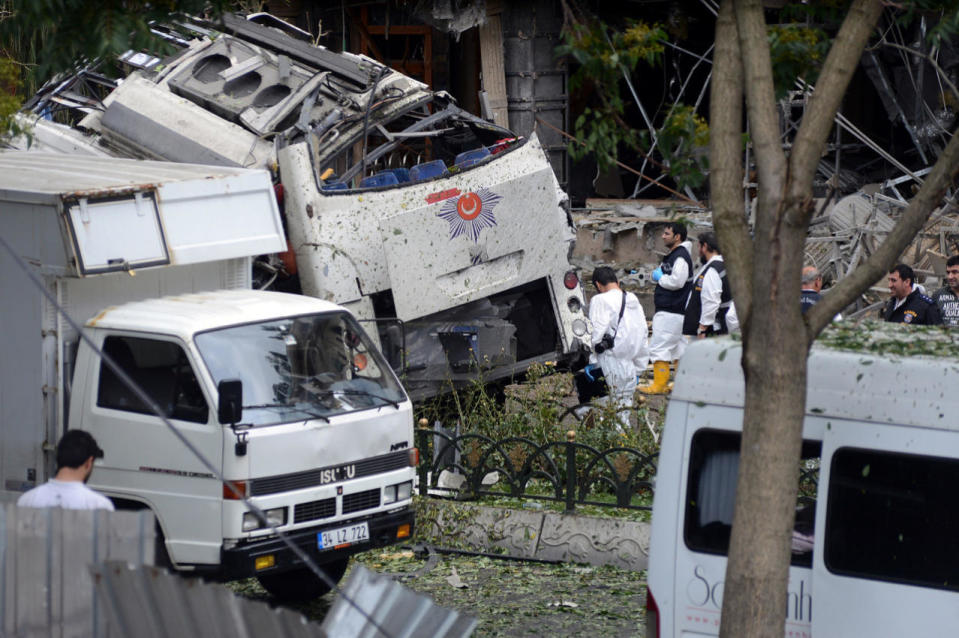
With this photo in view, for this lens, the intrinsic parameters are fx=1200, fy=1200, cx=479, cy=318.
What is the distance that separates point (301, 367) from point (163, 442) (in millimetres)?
941

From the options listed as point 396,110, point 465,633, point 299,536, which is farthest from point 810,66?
point 396,110

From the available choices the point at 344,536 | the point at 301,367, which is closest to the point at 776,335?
the point at 344,536

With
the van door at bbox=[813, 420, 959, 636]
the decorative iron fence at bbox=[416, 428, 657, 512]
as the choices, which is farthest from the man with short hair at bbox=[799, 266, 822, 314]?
the van door at bbox=[813, 420, 959, 636]

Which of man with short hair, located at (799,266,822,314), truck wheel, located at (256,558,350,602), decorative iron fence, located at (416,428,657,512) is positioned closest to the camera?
truck wheel, located at (256,558,350,602)

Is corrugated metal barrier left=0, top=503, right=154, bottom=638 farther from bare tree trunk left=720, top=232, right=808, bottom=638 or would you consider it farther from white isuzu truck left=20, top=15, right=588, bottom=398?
white isuzu truck left=20, top=15, right=588, bottom=398

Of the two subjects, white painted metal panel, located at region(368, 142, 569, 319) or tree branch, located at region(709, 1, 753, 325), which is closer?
tree branch, located at region(709, 1, 753, 325)

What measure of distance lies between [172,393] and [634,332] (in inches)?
187

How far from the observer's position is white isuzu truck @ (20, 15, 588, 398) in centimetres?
987

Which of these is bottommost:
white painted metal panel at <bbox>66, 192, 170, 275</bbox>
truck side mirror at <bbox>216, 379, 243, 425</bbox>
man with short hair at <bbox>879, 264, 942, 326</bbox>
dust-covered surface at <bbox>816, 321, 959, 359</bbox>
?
truck side mirror at <bbox>216, 379, 243, 425</bbox>

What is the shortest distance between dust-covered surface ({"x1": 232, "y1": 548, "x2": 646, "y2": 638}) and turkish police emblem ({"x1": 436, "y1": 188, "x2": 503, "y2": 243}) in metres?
2.79

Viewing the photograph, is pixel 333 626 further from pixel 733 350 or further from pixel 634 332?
pixel 634 332

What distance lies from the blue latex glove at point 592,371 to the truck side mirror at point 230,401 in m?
4.80

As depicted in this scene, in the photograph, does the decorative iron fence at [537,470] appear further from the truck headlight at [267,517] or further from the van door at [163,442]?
the van door at [163,442]

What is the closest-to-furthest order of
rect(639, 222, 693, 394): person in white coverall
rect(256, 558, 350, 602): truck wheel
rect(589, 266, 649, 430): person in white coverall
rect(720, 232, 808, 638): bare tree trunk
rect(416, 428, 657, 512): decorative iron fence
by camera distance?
rect(720, 232, 808, 638): bare tree trunk
rect(256, 558, 350, 602): truck wheel
rect(416, 428, 657, 512): decorative iron fence
rect(589, 266, 649, 430): person in white coverall
rect(639, 222, 693, 394): person in white coverall
